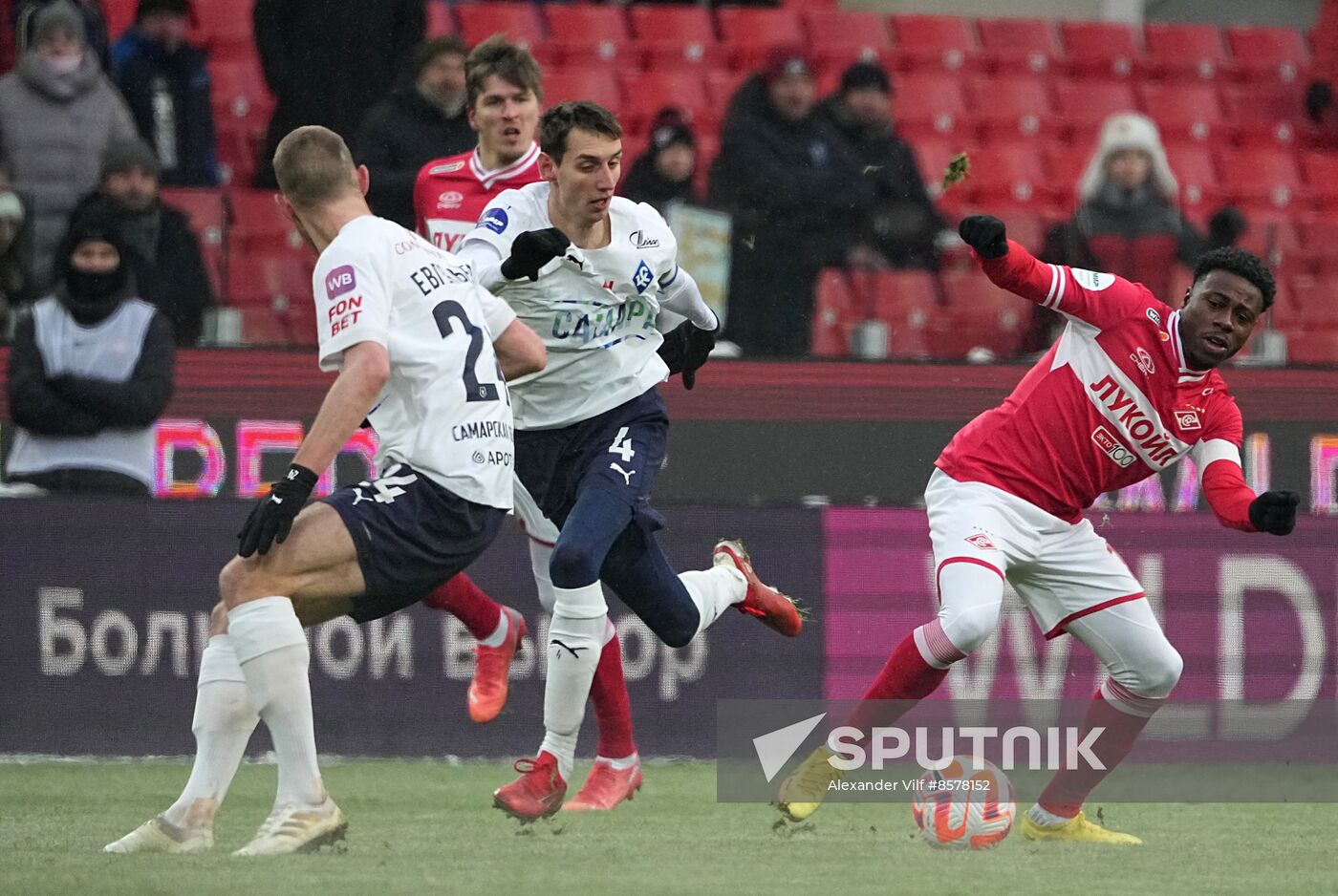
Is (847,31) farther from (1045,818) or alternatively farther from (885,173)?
(1045,818)

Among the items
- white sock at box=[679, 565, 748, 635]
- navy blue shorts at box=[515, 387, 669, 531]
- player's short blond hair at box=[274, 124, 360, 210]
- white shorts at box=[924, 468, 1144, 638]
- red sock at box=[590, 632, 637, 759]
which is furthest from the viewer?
red sock at box=[590, 632, 637, 759]

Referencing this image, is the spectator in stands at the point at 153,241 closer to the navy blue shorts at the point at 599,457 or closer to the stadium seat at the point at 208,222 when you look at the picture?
the stadium seat at the point at 208,222

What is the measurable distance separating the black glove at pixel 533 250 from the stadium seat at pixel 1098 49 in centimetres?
957

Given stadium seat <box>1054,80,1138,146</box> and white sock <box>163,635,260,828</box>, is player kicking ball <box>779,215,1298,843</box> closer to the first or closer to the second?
white sock <box>163,635,260,828</box>

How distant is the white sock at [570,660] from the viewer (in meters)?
6.88

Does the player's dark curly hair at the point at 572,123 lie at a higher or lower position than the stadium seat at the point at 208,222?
higher

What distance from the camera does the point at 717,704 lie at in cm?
929

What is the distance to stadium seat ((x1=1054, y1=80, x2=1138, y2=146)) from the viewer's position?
14.8 m

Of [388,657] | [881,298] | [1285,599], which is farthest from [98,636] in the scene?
[1285,599]

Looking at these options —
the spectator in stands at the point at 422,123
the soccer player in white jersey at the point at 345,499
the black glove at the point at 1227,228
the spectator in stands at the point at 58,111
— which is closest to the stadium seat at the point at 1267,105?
the black glove at the point at 1227,228

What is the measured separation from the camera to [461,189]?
26.7ft

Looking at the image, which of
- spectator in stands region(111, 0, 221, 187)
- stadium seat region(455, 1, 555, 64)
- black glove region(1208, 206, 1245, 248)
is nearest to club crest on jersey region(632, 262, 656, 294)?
black glove region(1208, 206, 1245, 248)

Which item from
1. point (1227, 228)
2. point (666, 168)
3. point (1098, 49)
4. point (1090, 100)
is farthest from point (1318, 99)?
point (666, 168)

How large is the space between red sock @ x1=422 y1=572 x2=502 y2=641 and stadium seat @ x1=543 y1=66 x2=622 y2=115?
566cm
